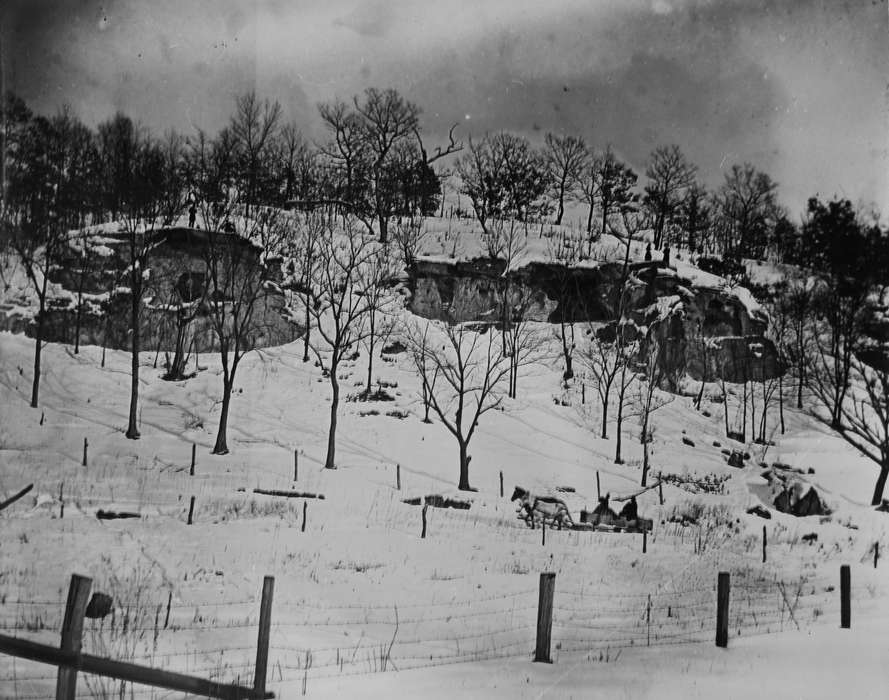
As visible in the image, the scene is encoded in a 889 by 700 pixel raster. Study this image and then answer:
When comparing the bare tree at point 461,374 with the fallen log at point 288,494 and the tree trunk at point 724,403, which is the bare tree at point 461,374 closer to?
the fallen log at point 288,494

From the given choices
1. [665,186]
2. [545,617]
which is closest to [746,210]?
[665,186]

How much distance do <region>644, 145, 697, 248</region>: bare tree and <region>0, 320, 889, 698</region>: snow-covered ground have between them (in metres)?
9.48

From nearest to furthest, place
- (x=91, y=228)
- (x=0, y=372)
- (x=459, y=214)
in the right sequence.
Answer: (x=0, y=372)
(x=91, y=228)
(x=459, y=214)

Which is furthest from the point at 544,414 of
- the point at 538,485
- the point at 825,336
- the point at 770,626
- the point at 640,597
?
the point at 770,626

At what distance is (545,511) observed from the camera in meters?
18.5

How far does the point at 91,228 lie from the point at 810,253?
3185 cm

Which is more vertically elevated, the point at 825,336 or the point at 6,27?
the point at 6,27

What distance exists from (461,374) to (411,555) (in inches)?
520

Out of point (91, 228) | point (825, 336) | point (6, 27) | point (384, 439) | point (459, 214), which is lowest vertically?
point (384, 439)

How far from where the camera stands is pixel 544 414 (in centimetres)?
3009

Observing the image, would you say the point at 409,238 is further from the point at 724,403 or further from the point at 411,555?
the point at 411,555

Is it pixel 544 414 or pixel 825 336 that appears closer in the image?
pixel 825 336

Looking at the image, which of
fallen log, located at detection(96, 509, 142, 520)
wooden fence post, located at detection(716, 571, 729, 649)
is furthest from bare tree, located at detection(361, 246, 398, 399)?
wooden fence post, located at detection(716, 571, 729, 649)

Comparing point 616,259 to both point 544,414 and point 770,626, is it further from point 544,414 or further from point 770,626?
point 770,626
